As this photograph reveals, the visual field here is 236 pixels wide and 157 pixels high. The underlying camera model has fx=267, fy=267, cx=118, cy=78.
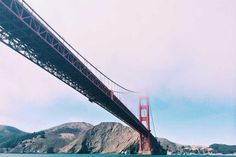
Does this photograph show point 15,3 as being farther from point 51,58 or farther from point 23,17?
point 51,58

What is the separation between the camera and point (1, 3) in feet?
72.6

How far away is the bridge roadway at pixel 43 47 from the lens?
80.8ft

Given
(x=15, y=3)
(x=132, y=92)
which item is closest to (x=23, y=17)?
(x=15, y=3)

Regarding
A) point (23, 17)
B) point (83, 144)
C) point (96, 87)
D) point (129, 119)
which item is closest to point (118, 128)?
point (83, 144)

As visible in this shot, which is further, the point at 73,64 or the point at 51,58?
the point at 73,64

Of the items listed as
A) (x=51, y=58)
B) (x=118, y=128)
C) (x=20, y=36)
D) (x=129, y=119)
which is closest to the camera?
(x=20, y=36)

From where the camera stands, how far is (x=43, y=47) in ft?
103

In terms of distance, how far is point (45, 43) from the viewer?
97.7 feet

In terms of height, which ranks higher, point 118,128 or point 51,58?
point 118,128

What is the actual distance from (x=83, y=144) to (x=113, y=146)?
24.1 m

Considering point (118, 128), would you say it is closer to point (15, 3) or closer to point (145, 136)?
point (145, 136)

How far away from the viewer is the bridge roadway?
80.8 feet

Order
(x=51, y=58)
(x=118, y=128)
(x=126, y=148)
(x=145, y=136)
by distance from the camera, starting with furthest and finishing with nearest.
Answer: (x=118, y=128), (x=126, y=148), (x=145, y=136), (x=51, y=58)

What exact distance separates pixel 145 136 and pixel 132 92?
18.1m
